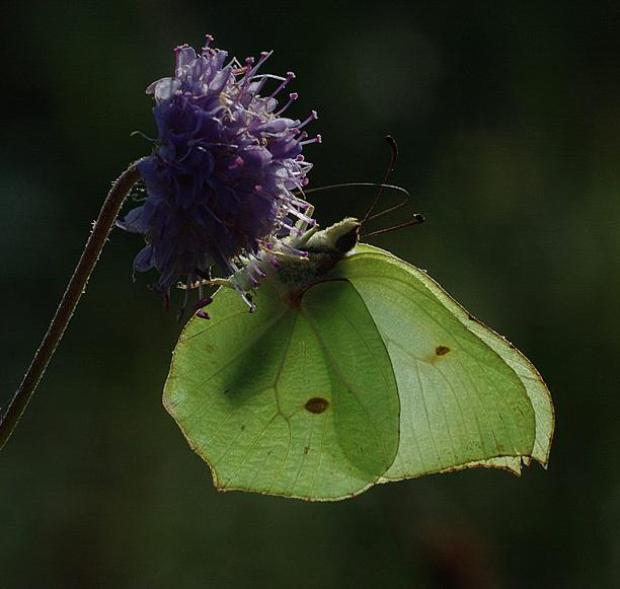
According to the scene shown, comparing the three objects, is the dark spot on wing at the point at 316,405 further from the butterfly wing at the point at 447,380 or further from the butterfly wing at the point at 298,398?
the butterfly wing at the point at 447,380

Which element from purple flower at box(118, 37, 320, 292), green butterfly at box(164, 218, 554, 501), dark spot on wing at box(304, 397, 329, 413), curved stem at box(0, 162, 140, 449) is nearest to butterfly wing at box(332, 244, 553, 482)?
green butterfly at box(164, 218, 554, 501)

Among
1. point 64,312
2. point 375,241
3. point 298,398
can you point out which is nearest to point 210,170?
point 64,312

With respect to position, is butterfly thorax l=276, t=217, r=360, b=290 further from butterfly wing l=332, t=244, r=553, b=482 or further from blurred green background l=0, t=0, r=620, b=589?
blurred green background l=0, t=0, r=620, b=589

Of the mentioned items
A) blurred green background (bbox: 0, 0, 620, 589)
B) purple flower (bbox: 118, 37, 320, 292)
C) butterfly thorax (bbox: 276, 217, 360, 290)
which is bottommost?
blurred green background (bbox: 0, 0, 620, 589)

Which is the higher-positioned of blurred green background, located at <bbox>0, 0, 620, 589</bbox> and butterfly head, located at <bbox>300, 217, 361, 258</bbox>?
butterfly head, located at <bbox>300, 217, 361, 258</bbox>

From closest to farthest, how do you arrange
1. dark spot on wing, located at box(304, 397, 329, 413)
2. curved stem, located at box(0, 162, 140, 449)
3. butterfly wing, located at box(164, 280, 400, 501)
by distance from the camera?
1. curved stem, located at box(0, 162, 140, 449)
2. butterfly wing, located at box(164, 280, 400, 501)
3. dark spot on wing, located at box(304, 397, 329, 413)

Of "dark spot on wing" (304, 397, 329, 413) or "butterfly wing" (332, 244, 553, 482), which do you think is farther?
"dark spot on wing" (304, 397, 329, 413)

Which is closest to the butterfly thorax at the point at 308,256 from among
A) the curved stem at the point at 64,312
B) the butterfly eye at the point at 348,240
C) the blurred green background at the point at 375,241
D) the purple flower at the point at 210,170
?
the butterfly eye at the point at 348,240

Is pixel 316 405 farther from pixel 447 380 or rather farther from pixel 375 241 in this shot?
pixel 375 241
